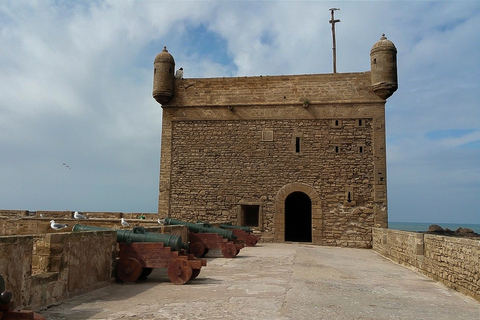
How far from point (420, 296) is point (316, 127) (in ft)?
33.3

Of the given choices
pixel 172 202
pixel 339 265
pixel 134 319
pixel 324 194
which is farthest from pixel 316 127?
pixel 134 319

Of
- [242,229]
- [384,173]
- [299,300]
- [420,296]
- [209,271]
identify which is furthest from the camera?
[384,173]

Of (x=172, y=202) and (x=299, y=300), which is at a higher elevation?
(x=172, y=202)

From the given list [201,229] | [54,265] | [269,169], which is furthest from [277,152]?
[54,265]

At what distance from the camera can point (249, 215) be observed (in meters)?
16.2

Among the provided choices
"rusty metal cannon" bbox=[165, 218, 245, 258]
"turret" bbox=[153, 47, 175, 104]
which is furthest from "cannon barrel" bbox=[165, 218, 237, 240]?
"turret" bbox=[153, 47, 175, 104]

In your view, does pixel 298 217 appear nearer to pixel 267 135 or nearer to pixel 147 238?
pixel 267 135

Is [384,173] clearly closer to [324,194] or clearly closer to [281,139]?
[324,194]

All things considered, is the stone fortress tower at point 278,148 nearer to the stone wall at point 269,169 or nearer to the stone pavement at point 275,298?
the stone wall at point 269,169

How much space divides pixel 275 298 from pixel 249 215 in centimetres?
1112

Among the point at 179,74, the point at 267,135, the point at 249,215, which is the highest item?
the point at 179,74

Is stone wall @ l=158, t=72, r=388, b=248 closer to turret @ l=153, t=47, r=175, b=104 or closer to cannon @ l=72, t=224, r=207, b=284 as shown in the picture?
turret @ l=153, t=47, r=175, b=104

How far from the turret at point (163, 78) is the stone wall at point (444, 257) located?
9884mm

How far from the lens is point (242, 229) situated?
43.4 ft
